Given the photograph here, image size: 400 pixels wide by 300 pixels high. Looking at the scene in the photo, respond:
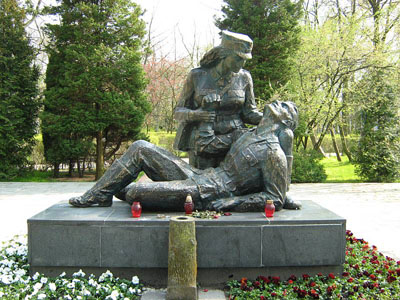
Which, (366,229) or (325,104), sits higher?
(325,104)

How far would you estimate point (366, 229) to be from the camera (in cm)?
639

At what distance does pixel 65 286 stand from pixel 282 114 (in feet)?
9.12

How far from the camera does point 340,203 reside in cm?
887

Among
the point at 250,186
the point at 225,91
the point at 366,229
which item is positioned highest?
the point at 225,91

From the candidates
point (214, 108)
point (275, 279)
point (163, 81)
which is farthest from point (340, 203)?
point (163, 81)

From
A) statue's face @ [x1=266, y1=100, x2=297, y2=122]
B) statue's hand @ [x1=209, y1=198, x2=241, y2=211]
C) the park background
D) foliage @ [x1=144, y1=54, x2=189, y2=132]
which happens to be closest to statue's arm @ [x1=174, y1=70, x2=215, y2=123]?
statue's face @ [x1=266, y1=100, x2=297, y2=122]

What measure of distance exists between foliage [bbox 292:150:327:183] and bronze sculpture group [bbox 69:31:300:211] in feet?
26.5

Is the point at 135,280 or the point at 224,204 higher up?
the point at 224,204

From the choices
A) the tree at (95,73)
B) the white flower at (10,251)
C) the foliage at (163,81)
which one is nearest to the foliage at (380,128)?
the tree at (95,73)

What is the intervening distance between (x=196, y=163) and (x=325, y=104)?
899 centimetres

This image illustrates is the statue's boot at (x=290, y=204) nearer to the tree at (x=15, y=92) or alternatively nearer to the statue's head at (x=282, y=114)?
the statue's head at (x=282, y=114)

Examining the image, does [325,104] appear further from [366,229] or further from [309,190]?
[366,229]

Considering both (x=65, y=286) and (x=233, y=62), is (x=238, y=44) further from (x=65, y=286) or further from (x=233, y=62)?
(x=65, y=286)

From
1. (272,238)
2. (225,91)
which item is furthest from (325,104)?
(272,238)
